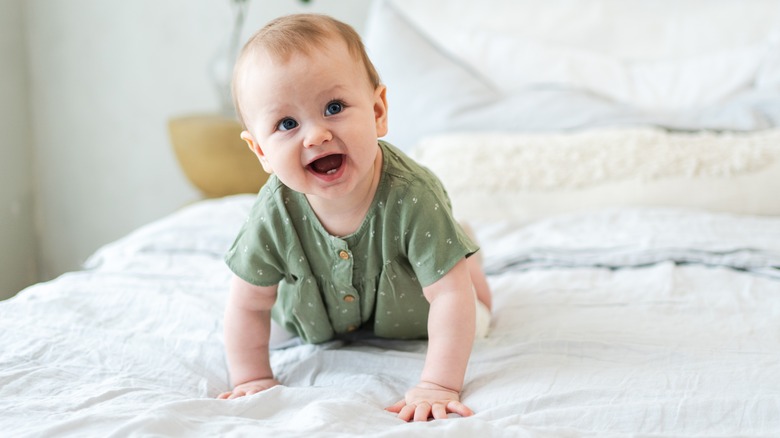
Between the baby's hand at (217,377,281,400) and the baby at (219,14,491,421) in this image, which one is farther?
the baby's hand at (217,377,281,400)

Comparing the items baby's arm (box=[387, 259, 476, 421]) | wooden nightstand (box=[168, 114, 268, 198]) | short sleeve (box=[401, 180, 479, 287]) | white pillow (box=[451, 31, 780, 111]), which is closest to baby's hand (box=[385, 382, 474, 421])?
baby's arm (box=[387, 259, 476, 421])

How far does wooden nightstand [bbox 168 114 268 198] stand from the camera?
89.7 inches

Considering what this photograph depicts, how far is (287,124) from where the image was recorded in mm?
912

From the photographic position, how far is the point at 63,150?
2.68 m

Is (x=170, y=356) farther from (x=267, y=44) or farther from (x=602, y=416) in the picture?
(x=602, y=416)

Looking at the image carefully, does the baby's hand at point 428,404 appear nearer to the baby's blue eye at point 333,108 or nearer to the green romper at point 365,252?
the green romper at point 365,252

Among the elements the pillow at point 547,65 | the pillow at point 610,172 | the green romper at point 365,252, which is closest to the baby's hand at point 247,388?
the green romper at point 365,252

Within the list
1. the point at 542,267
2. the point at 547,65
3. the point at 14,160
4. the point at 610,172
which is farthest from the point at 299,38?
the point at 14,160

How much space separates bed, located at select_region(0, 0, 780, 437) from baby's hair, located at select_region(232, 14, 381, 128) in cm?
37

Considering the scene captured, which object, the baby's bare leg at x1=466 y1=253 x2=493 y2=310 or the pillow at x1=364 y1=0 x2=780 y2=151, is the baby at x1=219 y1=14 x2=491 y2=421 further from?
the pillow at x1=364 y1=0 x2=780 y2=151

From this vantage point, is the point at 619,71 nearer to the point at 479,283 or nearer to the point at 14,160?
the point at 479,283

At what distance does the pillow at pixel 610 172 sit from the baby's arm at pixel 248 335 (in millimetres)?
707

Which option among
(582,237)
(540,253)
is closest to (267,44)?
(540,253)

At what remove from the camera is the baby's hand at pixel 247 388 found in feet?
3.28
